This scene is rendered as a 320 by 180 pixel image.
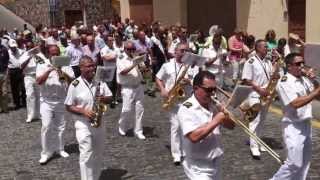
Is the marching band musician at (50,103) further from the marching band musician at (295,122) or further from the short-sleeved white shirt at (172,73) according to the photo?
the marching band musician at (295,122)

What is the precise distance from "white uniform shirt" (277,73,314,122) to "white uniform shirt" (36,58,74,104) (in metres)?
4.16

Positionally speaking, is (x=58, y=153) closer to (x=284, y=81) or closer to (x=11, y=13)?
(x=284, y=81)

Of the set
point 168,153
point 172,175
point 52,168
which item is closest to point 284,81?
point 172,175

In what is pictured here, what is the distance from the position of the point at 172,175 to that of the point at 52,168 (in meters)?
2.04

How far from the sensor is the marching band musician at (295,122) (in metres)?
7.12

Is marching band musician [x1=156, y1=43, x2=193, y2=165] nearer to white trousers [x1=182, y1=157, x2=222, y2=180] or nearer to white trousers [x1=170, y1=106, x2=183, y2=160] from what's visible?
white trousers [x1=170, y1=106, x2=183, y2=160]

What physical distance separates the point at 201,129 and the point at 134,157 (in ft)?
14.7

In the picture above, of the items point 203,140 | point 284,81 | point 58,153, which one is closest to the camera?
point 203,140

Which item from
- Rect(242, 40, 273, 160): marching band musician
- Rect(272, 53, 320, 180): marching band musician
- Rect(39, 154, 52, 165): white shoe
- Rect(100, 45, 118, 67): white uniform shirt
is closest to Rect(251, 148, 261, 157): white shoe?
Rect(242, 40, 273, 160): marching band musician

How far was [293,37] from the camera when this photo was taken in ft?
45.0

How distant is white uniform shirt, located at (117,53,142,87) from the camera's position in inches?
443

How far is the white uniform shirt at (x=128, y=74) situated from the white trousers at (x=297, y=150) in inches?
177

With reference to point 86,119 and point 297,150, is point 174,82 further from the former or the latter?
point 297,150

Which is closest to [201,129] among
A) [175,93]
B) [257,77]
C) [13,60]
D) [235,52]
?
[175,93]
